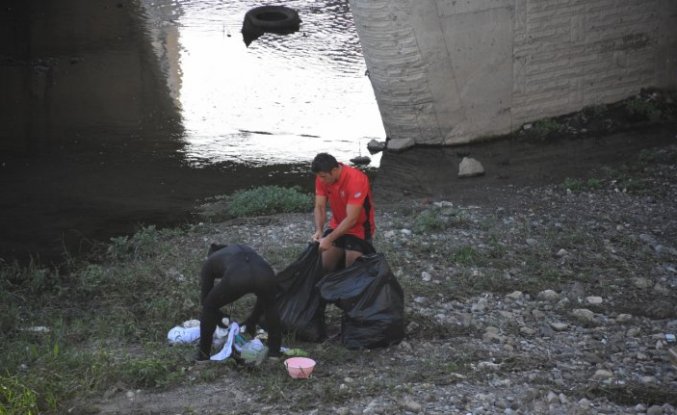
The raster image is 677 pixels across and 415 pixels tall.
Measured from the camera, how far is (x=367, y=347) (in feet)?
23.4

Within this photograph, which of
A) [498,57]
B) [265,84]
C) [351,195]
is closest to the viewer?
[351,195]

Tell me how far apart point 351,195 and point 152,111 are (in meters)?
8.60

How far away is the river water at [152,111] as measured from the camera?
38.4 feet

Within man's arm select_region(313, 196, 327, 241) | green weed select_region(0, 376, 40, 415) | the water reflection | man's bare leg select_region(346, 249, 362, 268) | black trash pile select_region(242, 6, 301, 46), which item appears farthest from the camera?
black trash pile select_region(242, 6, 301, 46)

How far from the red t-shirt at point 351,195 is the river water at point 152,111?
4.02m

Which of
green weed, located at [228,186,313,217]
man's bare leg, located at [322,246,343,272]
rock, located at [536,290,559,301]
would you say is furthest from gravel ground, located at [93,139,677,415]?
man's bare leg, located at [322,246,343,272]

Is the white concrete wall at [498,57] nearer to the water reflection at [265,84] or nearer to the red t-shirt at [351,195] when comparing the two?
the water reflection at [265,84]

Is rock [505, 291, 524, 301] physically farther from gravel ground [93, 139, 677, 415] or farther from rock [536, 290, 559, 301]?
rock [536, 290, 559, 301]

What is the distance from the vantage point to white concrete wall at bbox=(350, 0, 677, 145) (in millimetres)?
13328

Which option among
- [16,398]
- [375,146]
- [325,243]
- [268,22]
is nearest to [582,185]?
[375,146]

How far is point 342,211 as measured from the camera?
7.46 meters

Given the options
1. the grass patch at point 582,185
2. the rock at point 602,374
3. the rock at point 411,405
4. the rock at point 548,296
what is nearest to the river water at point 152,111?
the grass patch at point 582,185

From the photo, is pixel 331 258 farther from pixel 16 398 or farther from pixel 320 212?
pixel 16 398

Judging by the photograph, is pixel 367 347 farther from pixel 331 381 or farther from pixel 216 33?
pixel 216 33
